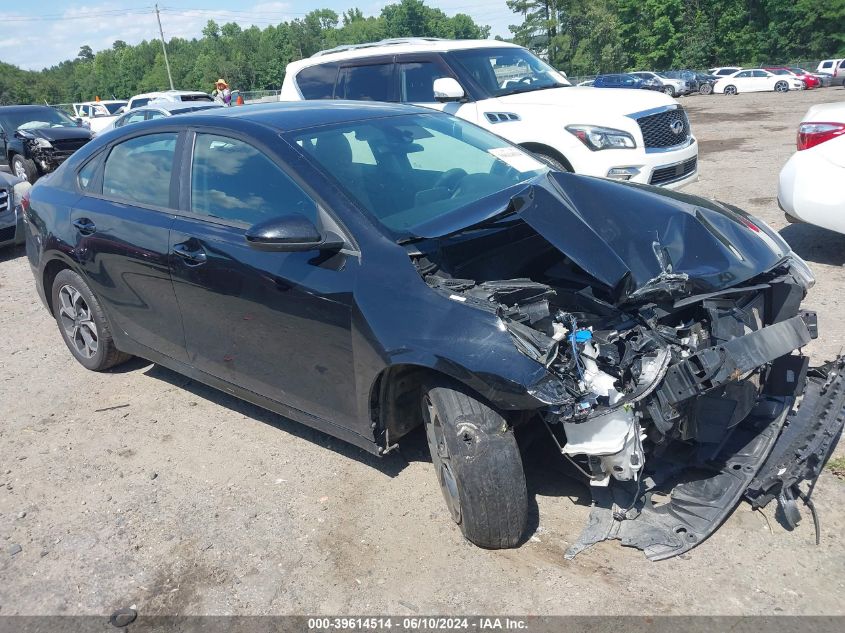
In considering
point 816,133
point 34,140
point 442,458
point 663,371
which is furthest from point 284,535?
point 34,140

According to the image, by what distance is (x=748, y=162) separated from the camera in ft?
37.3

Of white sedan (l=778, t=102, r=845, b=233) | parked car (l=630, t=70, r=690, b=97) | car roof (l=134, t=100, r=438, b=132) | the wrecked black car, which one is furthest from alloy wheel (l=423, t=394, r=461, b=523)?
parked car (l=630, t=70, r=690, b=97)

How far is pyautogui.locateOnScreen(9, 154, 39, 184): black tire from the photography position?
14469 millimetres

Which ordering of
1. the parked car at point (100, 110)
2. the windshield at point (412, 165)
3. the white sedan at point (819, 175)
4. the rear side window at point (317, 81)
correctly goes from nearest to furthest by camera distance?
1. the windshield at point (412, 165)
2. the white sedan at point (819, 175)
3. the rear side window at point (317, 81)
4. the parked car at point (100, 110)

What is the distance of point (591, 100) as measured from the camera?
7535 mm

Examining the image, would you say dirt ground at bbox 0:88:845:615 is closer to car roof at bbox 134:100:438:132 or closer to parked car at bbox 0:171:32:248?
car roof at bbox 134:100:438:132

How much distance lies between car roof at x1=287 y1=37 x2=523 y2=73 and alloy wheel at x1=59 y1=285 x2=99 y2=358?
4583 millimetres

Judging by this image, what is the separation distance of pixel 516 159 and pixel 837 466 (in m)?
2.36

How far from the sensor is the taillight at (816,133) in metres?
5.66

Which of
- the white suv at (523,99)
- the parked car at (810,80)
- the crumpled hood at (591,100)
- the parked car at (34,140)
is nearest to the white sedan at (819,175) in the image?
the white suv at (523,99)

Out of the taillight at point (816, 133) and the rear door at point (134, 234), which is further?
the taillight at point (816, 133)

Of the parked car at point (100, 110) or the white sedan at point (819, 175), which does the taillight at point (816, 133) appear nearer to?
the white sedan at point (819, 175)

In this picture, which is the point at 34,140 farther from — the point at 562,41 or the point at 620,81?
the point at 562,41

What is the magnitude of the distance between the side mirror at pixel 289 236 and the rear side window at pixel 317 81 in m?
5.94
